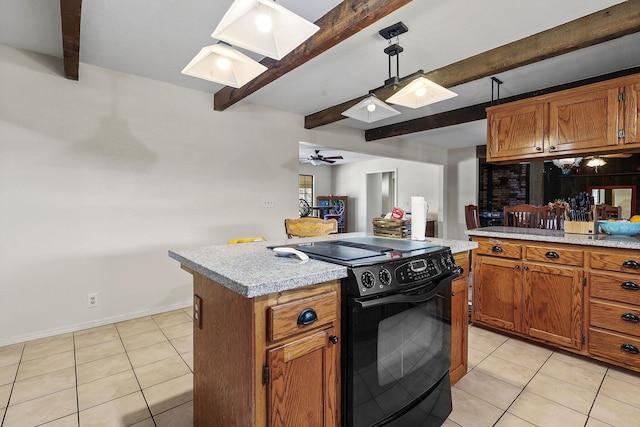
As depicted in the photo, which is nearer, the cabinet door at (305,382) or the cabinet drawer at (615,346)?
the cabinet door at (305,382)

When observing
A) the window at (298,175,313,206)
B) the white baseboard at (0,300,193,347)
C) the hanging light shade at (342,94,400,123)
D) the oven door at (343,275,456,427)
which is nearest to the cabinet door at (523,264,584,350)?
the oven door at (343,275,456,427)

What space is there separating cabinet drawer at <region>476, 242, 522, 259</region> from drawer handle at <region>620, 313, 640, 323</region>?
70 cm

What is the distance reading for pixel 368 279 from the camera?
1.19m

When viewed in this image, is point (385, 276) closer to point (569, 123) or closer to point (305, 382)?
point (305, 382)

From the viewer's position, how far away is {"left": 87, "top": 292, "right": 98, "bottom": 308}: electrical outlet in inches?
114

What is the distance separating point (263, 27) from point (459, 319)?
194 cm

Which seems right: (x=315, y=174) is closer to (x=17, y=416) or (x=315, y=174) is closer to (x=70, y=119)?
(x=70, y=119)

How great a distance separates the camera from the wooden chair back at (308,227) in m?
2.59

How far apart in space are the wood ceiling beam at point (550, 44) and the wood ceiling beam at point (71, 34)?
2.03 metres

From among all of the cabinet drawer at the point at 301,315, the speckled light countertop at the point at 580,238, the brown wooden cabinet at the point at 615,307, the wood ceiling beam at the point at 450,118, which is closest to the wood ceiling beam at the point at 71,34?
the cabinet drawer at the point at 301,315

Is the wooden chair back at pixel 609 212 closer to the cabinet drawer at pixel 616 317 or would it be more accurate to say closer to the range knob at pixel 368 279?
the cabinet drawer at pixel 616 317

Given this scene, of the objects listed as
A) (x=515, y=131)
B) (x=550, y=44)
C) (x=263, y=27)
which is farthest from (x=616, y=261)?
(x=263, y=27)

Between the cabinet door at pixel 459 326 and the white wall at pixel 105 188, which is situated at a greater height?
the white wall at pixel 105 188

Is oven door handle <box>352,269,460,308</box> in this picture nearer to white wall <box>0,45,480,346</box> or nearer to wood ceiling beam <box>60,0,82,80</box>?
wood ceiling beam <box>60,0,82,80</box>
